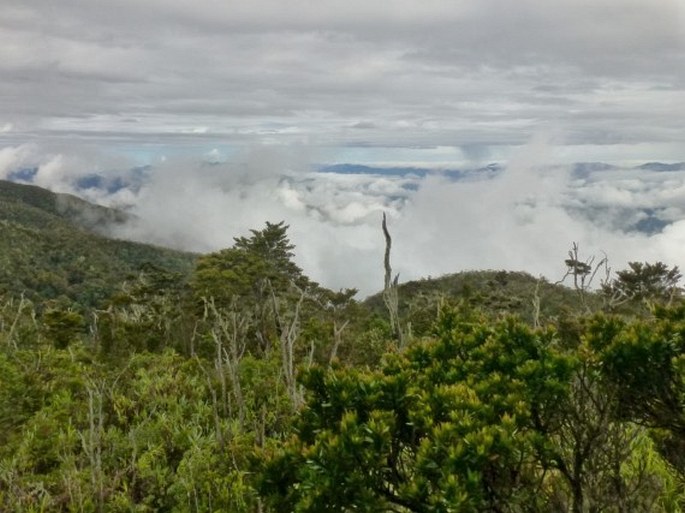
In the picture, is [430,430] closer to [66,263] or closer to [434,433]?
[434,433]

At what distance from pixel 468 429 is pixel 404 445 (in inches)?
31.9

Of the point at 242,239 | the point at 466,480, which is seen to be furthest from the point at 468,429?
the point at 242,239

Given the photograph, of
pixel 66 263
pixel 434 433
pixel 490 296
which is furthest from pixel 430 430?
pixel 66 263

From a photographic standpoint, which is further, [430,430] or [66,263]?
[66,263]

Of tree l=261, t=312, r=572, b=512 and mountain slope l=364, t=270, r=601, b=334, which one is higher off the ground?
tree l=261, t=312, r=572, b=512

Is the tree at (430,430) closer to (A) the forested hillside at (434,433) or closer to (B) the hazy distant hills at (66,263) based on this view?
(A) the forested hillside at (434,433)

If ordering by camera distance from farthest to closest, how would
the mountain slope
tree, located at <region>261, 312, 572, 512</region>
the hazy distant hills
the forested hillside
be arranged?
1. the hazy distant hills
2. the mountain slope
3. the forested hillside
4. tree, located at <region>261, 312, 572, 512</region>

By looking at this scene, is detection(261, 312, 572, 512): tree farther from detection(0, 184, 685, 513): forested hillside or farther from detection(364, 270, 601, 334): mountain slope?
detection(364, 270, 601, 334): mountain slope

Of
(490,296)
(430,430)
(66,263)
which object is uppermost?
(430,430)

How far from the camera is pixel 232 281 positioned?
26.2 meters

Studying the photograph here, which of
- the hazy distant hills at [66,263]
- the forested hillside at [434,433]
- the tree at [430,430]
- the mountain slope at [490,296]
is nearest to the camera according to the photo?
the tree at [430,430]

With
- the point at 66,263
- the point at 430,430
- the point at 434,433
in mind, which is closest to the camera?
the point at 434,433

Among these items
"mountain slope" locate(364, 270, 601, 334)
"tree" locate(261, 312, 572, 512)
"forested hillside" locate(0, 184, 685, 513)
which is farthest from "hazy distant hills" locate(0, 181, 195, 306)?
"tree" locate(261, 312, 572, 512)

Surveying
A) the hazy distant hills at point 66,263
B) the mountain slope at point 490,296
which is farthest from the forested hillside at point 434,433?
the hazy distant hills at point 66,263
